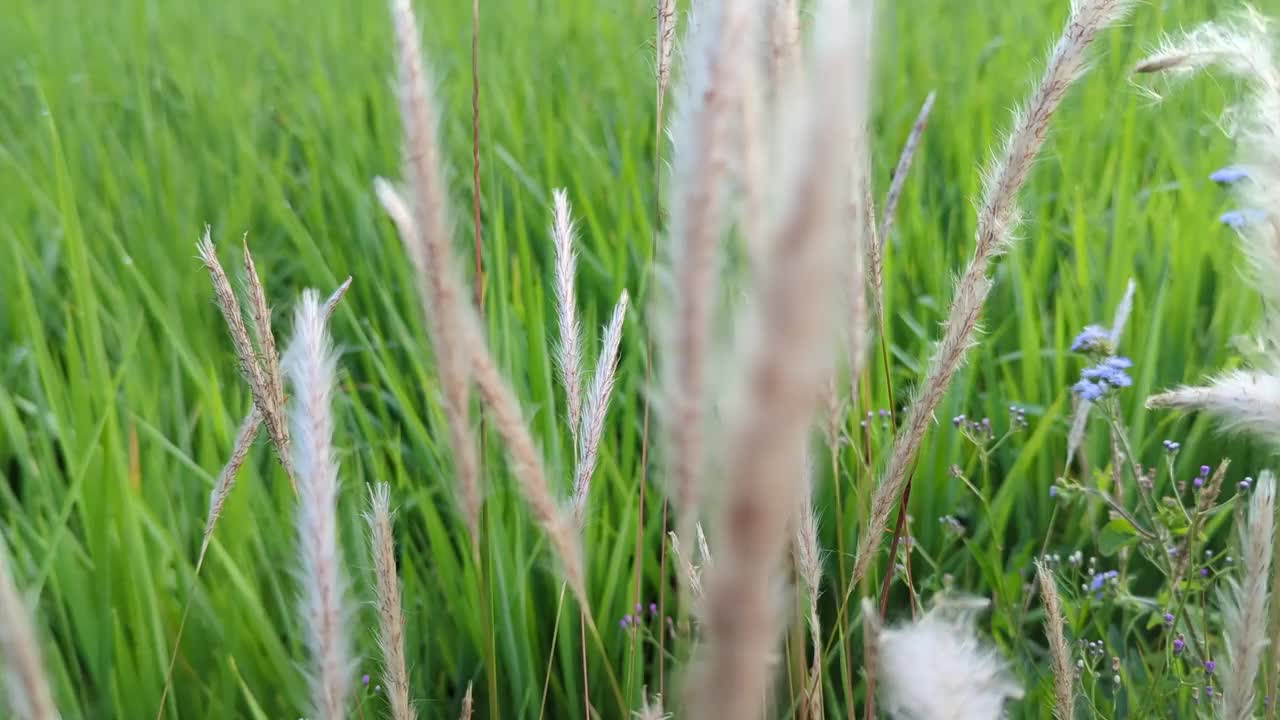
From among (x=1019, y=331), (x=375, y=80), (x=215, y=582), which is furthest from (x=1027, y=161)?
(x=375, y=80)

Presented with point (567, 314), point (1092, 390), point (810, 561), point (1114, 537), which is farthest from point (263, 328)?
point (1114, 537)

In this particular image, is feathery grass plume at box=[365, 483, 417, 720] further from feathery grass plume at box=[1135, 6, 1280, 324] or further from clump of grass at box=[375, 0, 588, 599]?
feathery grass plume at box=[1135, 6, 1280, 324]

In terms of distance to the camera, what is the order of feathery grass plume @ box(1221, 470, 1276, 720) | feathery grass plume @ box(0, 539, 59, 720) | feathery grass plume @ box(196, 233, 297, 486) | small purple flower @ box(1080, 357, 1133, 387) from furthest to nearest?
small purple flower @ box(1080, 357, 1133, 387) < feathery grass plume @ box(196, 233, 297, 486) < feathery grass plume @ box(1221, 470, 1276, 720) < feathery grass plume @ box(0, 539, 59, 720)

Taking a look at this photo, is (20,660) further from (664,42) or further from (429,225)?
(664,42)

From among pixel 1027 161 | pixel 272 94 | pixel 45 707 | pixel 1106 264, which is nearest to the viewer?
pixel 45 707

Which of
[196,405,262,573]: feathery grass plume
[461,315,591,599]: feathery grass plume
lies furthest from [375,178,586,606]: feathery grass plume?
[196,405,262,573]: feathery grass plume

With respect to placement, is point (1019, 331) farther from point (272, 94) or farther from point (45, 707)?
point (272, 94)
